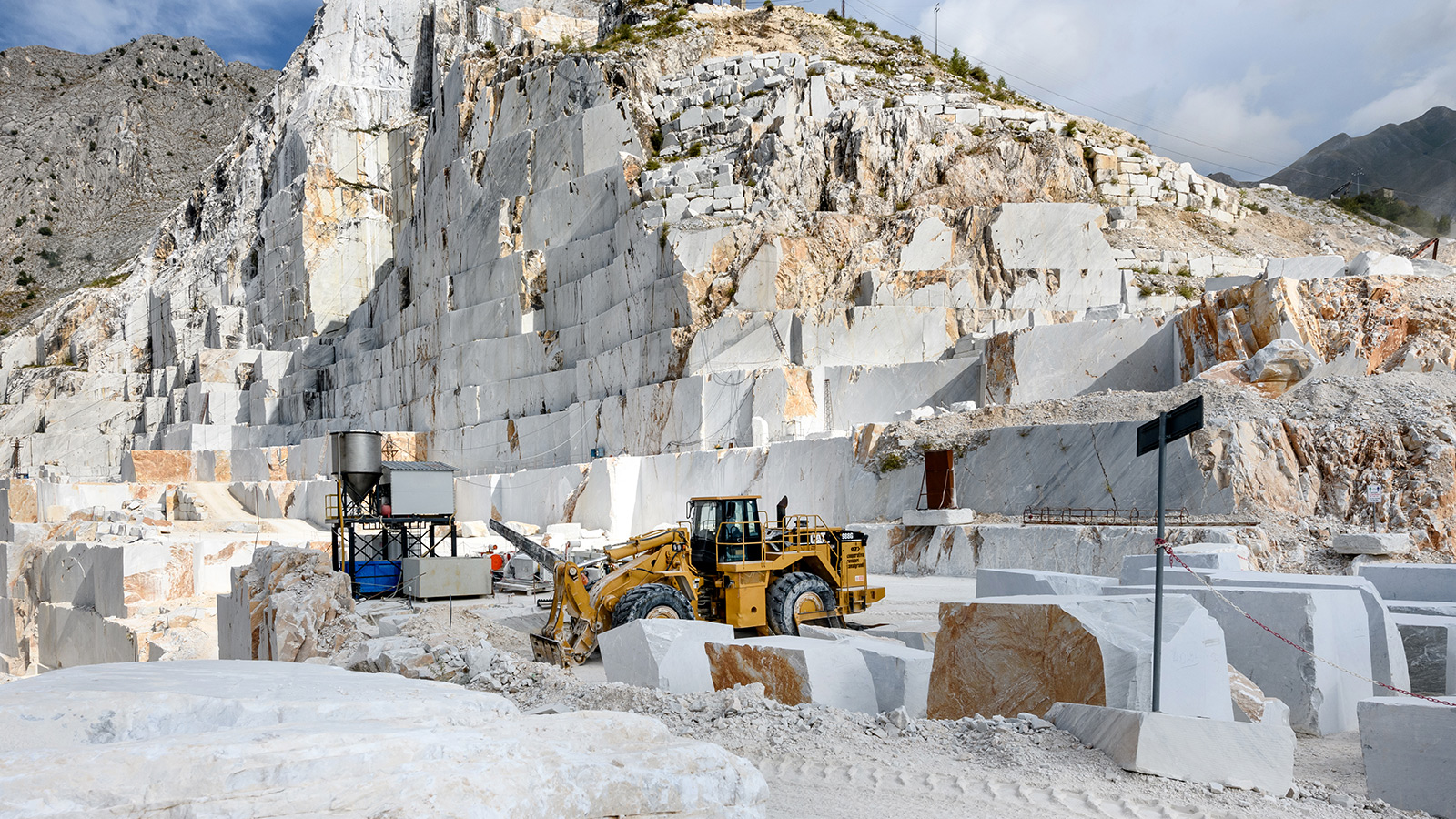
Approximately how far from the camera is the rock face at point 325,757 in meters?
2.91

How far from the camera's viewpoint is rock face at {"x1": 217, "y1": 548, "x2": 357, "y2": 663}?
35.1ft

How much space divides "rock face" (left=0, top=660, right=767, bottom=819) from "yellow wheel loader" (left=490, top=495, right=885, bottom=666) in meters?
5.40

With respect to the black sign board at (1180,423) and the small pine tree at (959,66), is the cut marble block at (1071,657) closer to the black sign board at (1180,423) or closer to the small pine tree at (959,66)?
the black sign board at (1180,423)

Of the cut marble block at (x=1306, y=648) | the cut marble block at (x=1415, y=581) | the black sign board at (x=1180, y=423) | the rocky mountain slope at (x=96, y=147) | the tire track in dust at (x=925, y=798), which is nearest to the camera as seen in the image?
the tire track in dust at (x=925, y=798)

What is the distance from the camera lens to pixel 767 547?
10.7 metres

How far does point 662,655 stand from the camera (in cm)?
745

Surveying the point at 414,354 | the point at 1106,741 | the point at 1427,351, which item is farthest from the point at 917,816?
the point at 414,354

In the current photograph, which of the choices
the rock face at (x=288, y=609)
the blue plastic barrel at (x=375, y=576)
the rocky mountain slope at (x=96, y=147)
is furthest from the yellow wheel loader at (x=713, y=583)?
the rocky mountain slope at (x=96, y=147)

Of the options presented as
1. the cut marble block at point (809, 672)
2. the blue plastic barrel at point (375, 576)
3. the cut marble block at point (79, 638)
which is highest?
the cut marble block at point (809, 672)

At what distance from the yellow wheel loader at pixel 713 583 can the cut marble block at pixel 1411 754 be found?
5827mm

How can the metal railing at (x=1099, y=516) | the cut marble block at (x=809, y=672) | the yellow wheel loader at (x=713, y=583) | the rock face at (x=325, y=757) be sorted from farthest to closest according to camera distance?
the metal railing at (x=1099, y=516) → the yellow wheel loader at (x=713, y=583) → the cut marble block at (x=809, y=672) → the rock face at (x=325, y=757)

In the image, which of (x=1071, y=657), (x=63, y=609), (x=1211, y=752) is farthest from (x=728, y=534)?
(x=63, y=609)

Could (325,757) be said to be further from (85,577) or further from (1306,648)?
(85,577)

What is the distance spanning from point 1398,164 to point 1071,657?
41.8m
